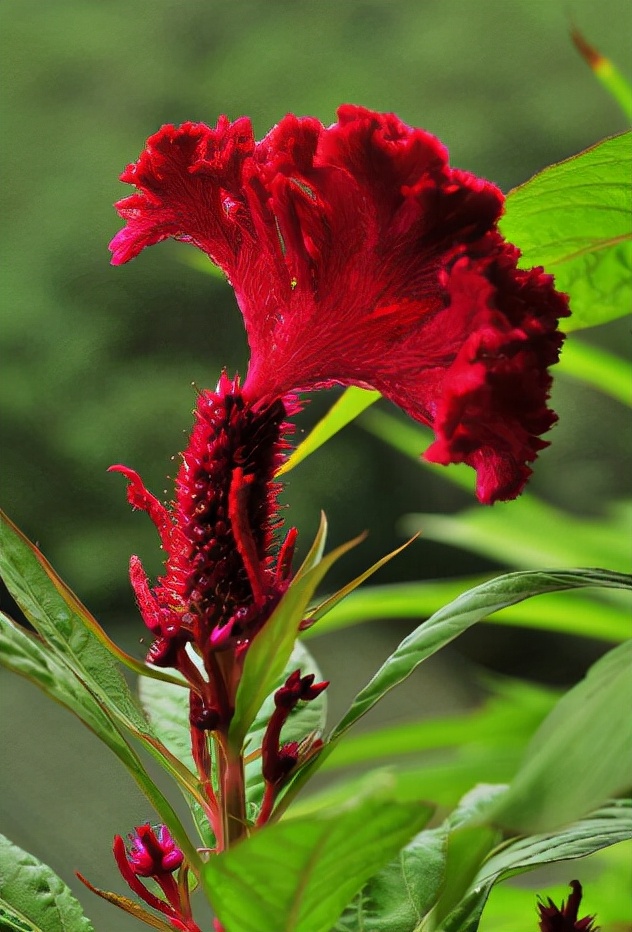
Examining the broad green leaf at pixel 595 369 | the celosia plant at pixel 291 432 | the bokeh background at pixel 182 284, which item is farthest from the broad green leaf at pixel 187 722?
the bokeh background at pixel 182 284

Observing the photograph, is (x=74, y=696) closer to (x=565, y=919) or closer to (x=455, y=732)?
(x=565, y=919)

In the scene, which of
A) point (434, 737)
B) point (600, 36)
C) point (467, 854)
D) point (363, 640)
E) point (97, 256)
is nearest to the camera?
point (467, 854)

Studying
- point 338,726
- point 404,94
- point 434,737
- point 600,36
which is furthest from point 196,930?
point 600,36

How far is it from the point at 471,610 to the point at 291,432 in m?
0.07

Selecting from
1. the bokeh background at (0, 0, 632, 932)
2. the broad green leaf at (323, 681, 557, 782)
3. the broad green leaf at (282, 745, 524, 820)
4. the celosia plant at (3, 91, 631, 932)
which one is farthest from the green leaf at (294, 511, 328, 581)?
the bokeh background at (0, 0, 632, 932)

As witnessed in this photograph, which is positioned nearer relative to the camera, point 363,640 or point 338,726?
point 338,726

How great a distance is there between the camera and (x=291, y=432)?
0.30 m


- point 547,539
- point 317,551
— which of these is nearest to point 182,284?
point 547,539

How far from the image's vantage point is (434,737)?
94cm

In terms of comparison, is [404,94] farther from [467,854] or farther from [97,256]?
[467,854]

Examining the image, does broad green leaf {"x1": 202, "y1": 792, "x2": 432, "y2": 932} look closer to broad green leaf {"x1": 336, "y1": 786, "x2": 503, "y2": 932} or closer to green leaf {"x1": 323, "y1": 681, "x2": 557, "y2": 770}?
broad green leaf {"x1": 336, "y1": 786, "x2": 503, "y2": 932}

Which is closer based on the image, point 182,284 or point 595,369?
point 595,369

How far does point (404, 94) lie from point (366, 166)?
265cm

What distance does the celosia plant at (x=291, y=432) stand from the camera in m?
0.25
